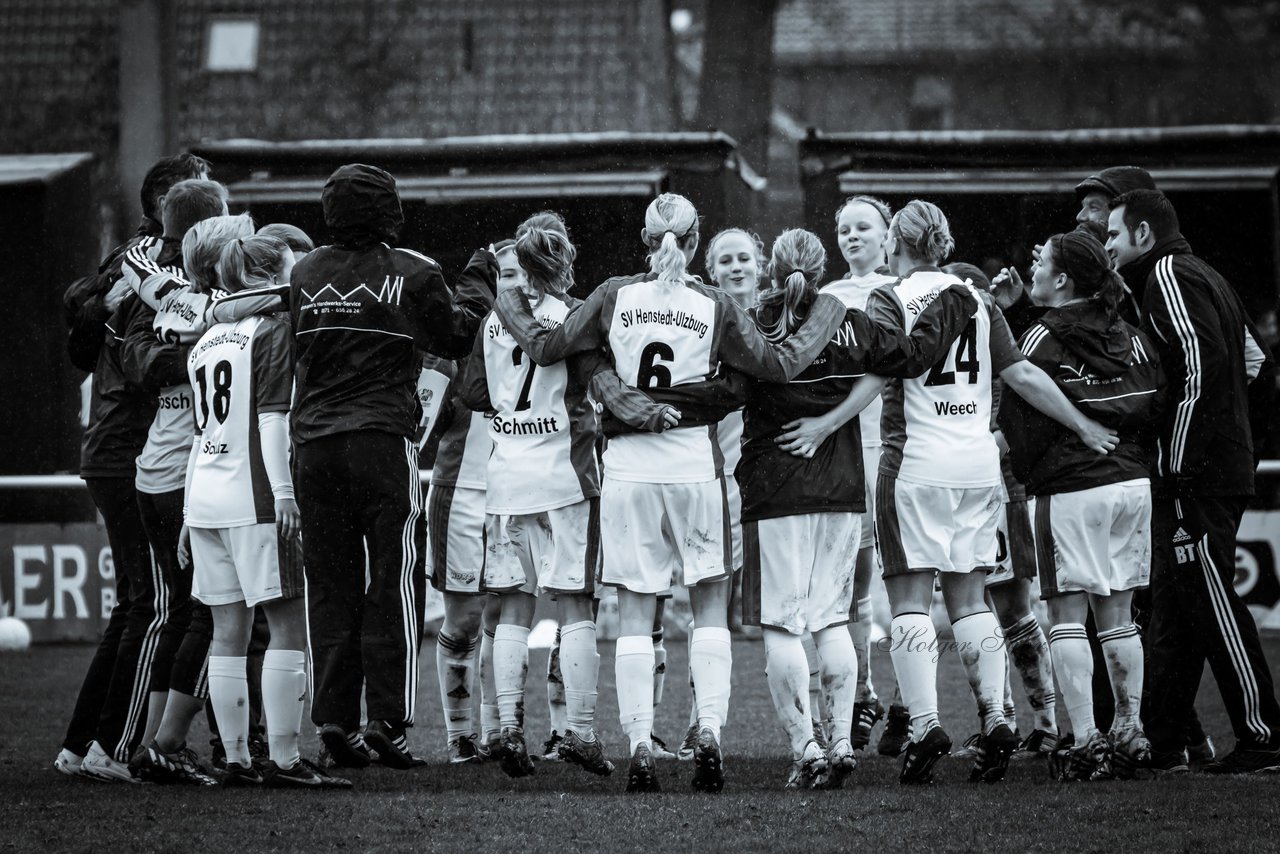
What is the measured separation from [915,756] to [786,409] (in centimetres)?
137

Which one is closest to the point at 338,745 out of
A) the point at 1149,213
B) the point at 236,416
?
the point at 236,416

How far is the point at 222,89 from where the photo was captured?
23078 millimetres

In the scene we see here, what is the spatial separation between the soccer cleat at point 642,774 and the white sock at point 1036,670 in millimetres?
1940

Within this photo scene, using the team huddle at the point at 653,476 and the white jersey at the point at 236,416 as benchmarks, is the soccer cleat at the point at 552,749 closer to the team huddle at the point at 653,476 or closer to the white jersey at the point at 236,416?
the team huddle at the point at 653,476

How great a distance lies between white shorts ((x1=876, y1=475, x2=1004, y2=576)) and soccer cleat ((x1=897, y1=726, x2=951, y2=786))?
24.5 inches

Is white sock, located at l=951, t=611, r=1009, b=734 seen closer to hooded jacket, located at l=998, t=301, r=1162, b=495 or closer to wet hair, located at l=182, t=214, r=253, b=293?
hooded jacket, located at l=998, t=301, r=1162, b=495

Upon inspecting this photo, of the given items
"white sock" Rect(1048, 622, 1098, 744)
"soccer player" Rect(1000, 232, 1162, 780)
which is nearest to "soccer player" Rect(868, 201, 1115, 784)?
"soccer player" Rect(1000, 232, 1162, 780)

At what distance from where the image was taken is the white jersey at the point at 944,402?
584 centimetres

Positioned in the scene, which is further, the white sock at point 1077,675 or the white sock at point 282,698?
the white sock at point 1077,675

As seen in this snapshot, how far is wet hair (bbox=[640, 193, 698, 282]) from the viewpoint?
5648 mm

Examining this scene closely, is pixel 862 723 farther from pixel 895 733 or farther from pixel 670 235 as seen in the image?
pixel 670 235

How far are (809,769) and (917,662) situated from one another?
0.59m

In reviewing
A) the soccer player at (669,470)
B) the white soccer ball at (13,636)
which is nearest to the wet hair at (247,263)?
the soccer player at (669,470)

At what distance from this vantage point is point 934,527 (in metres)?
5.81
